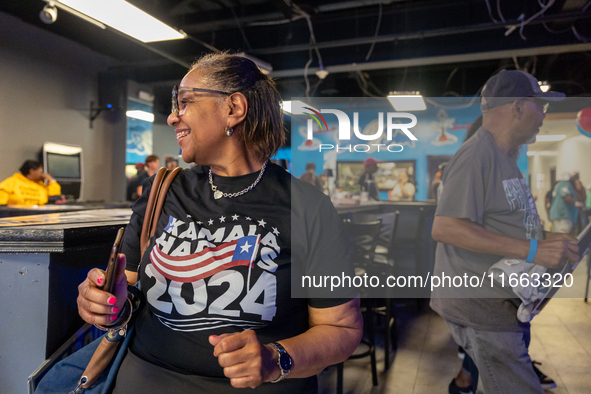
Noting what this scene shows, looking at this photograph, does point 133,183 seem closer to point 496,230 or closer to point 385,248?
point 385,248

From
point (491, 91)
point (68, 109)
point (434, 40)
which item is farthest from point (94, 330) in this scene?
point (68, 109)

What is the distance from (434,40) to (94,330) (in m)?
6.01

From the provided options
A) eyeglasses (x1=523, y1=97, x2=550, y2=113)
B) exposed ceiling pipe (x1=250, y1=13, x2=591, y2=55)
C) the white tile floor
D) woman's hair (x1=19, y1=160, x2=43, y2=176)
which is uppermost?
exposed ceiling pipe (x1=250, y1=13, x2=591, y2=55)

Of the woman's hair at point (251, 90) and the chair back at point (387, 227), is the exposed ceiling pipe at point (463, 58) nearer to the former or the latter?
the chair back at point (387, 227)

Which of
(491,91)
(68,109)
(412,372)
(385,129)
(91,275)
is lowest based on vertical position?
(412,372)

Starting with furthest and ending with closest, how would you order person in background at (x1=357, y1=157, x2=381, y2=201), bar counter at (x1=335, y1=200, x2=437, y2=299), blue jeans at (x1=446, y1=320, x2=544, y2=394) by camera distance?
bar counter at (x1=335, y1=200, x2=437, y2=299)
person in background at (x1=357, y1=157, x2=381, y2=201)
blue jeans at (x1=446, y1=320, x2=544, y2=394)

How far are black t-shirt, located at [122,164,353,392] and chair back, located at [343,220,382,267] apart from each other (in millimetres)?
1698

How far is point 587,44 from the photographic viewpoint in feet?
16.1

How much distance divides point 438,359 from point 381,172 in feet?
6.87

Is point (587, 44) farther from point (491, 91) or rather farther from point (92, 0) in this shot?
point (92, 0)

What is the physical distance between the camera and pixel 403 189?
73.3 inches

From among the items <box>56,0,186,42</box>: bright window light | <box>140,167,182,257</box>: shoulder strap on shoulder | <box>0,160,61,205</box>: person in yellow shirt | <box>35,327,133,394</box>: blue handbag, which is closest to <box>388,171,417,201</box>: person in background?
<box>140,167,182,257</box>: shoulder strap on shoulder

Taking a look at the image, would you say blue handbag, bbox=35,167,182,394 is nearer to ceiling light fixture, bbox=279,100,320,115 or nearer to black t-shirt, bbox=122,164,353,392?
black t-shirt, bbox=122,164,353,392

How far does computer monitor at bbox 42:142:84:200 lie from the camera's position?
6.02 meters
